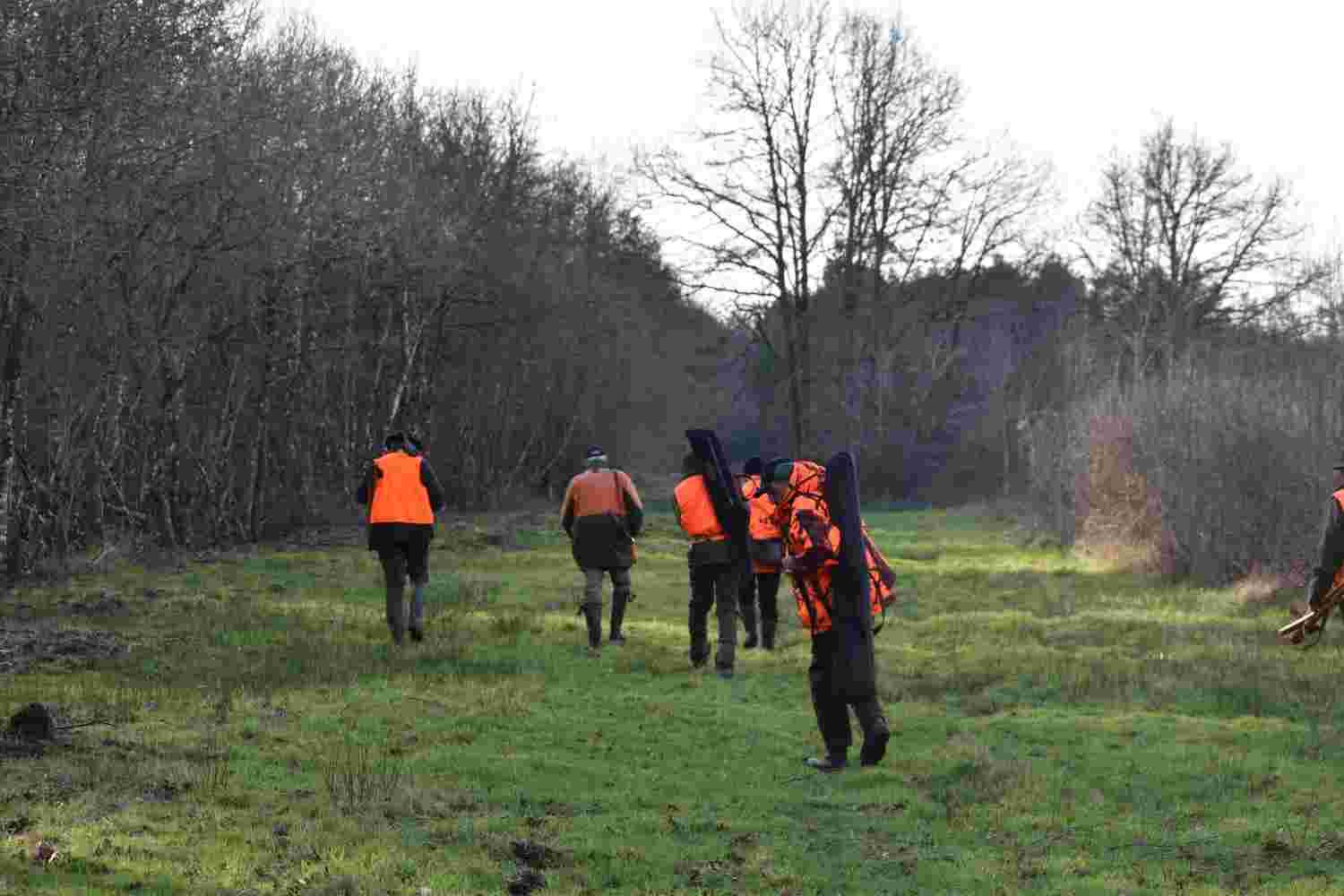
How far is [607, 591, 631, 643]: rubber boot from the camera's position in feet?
59.1

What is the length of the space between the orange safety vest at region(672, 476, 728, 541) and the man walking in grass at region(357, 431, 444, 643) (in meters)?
2.30

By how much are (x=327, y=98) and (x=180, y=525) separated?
771 centimetres

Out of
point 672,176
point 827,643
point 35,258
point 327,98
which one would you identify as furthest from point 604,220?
point 827,643

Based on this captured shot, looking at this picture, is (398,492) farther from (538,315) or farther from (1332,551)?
(538,315)

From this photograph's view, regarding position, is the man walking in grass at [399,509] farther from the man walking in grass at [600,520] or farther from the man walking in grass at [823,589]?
the man walking in grass at [823,589]

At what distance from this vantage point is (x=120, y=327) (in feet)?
86.2

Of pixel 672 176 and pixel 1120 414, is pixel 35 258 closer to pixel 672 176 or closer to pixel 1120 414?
pixel 1120 414

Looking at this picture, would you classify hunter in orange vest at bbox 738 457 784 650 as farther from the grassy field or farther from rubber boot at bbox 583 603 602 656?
rubber boot at bbox 583 603 602 656

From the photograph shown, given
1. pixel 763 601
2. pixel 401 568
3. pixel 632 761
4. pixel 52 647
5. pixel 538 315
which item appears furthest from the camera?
pixel 538 315

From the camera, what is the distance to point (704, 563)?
54.9ft

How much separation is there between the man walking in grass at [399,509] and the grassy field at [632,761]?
80 cm

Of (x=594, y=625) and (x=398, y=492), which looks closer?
(x=398, y=492)

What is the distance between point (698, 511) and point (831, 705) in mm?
5285

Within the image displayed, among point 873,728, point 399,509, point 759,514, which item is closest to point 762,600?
point 759,514
